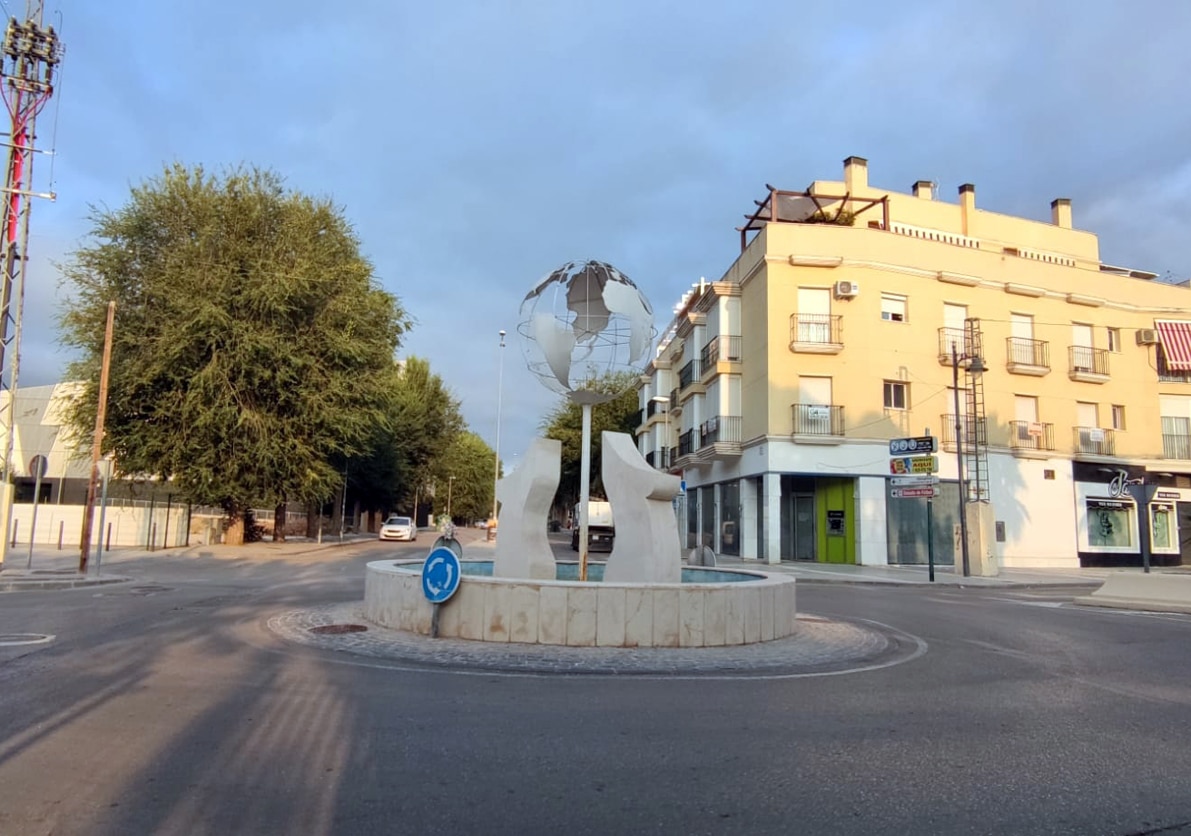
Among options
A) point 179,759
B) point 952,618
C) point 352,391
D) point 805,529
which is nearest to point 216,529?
point 352,391

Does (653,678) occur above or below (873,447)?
below

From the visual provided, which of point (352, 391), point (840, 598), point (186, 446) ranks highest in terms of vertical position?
point (352, 391)

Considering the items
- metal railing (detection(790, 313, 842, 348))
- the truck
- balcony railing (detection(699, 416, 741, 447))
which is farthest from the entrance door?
the truck

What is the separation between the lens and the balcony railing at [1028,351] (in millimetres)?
32688

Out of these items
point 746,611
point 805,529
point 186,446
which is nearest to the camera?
point 746,611

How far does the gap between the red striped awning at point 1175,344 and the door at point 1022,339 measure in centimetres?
733

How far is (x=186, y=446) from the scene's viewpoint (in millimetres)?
27328

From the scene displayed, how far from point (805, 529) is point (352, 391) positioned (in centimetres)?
1851

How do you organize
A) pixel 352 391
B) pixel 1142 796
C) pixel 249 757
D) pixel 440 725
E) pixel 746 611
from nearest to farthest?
pixel 1142 796 < pixel 249 757 < pixel 440 725 < pixel 746 611 < pixel 352 391

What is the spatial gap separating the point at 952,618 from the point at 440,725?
10.9 m

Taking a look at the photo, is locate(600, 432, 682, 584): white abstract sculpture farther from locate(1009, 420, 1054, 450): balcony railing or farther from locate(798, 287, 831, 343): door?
locate(1009, 420, 1054, 450): balcony railing

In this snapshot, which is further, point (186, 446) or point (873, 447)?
point (873, 447)

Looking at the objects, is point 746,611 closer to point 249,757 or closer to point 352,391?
point 249,757

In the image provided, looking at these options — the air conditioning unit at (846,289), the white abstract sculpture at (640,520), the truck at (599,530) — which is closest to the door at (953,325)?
the air conditioning unit at (846,289)
